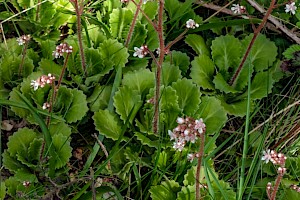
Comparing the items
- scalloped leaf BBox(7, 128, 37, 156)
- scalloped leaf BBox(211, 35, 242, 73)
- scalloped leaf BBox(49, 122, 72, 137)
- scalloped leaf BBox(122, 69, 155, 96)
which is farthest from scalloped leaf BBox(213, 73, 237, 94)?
scalloped leaf BBox(7, 128, 37, 156)

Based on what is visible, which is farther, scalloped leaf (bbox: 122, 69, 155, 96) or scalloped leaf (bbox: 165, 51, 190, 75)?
scalloped leaf (bbox: 165, 51, 190, 75)

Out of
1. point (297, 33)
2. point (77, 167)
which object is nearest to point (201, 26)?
point (297, 33)

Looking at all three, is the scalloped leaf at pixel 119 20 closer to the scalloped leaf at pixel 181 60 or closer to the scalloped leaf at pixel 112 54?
the scalloped leaf at pixel 112 54

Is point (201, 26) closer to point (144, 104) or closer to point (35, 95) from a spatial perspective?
point (144, 104)

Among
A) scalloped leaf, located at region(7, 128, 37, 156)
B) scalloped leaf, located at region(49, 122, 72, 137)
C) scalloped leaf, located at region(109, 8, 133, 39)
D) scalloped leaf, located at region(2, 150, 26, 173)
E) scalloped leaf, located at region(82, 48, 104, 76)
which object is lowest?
scalloped leaf, located at region(2, 150, 26, 173)

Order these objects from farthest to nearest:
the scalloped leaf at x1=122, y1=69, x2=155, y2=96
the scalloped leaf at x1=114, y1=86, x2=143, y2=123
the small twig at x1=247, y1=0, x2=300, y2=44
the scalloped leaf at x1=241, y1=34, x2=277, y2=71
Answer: the small twig at x1=247, y1=0, x2=300, y2=44 < the scalloped leaf at x1=241, y1=34, x2=277, y2=71 < the scalloped leaf at x1=122, y1=69, x2=155, y2=96 < the scalloped leaf at x1=114, y1=86, x2=143, y2=123

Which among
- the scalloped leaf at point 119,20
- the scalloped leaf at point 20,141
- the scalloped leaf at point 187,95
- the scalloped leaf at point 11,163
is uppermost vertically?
the scalloped leaf at point 119,20

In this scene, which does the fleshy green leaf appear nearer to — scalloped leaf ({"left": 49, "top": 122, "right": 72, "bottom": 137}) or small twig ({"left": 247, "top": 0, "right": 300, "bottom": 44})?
scalloped leaf ({"left": 49, "top": 122, "right": 72, "bottom": 137})

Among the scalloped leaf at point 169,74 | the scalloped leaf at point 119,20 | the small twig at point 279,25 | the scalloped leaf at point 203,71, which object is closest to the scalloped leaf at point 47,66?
the scalloped leaf at point 119,20
